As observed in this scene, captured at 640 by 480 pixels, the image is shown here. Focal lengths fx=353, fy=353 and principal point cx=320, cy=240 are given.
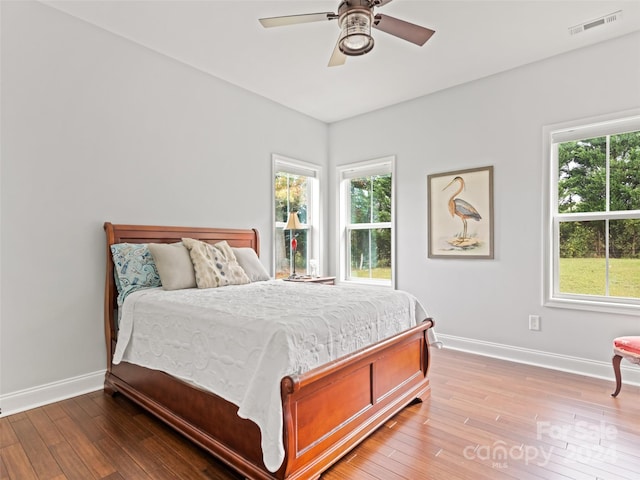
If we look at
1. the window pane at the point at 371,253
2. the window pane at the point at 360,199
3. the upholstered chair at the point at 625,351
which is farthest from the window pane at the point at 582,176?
the window pane at the point at 360,199

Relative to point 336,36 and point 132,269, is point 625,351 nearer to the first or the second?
point 336,36

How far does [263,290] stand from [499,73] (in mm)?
3185

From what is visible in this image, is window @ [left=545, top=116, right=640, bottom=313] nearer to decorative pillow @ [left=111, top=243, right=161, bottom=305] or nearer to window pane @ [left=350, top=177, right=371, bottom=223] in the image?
window pane @ [left=350, top=177, right=371, bottom=223]

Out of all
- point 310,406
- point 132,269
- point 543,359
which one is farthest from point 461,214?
point 132,269

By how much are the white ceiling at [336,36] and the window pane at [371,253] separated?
1.80 metres

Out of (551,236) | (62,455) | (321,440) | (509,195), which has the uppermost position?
(509,195)

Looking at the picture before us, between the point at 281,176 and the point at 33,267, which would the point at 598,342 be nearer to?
the point at 281,176

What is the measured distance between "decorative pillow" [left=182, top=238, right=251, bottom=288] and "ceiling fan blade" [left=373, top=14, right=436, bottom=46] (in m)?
2.08

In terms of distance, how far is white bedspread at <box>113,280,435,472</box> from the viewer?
5.14 ft

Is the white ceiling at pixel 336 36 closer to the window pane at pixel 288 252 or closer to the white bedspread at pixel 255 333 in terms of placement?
the window pane at pixel 288 252

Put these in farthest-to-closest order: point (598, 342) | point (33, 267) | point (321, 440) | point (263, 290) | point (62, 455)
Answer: point (598, 342), point (263, 290), point (33, 267), point (62, 455), point (321, 440)

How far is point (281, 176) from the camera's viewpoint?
15.0 feet

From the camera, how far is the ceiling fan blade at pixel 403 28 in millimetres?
2068

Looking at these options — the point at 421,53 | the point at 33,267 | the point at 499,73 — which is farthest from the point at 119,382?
the point at 499,73
